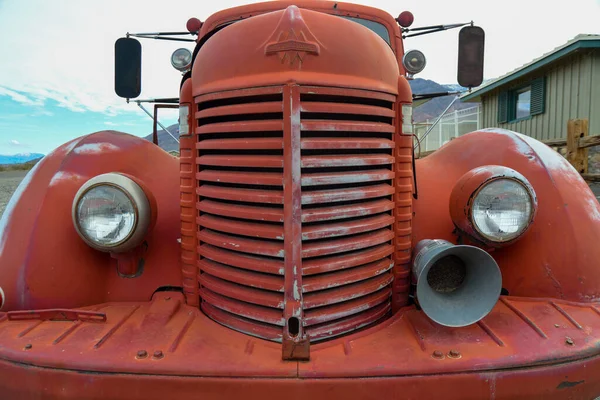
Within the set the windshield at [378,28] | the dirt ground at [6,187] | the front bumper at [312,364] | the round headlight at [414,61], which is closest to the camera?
the front bumper at [312,364]

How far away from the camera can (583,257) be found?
2.22 m

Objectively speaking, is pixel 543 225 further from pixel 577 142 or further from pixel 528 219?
pixel 577 142

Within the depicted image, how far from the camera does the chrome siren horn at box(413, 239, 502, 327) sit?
6.25 feet

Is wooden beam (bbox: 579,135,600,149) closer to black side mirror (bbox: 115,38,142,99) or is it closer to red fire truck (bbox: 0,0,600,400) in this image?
red fire truck (bbox: 0,0,600,400)

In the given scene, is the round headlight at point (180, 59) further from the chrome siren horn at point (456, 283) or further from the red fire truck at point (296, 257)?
the chrome siren horn at point (456, 283)

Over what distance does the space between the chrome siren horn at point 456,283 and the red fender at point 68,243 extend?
4.23ft

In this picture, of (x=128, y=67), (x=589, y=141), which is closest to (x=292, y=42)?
(x=128, y=67)

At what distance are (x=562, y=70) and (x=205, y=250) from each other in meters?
14.7

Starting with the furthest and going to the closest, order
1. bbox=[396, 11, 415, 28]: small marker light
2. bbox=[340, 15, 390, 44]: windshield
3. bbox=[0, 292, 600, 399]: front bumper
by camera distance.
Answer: bbox=[396, 11, 415, 28]: small marker light → bbox=[340, 15, 390, 44]: windshield → bbox=[0, 292, 600, 399]: front bumper

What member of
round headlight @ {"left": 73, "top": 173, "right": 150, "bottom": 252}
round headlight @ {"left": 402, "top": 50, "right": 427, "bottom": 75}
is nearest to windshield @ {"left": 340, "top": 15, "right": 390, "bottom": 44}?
round headlight @ {"left": 402, "top": 50, "right": 427, "bottom": 75}

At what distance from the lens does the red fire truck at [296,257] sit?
1.70 meters

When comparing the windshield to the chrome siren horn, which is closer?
the chrome siren horn

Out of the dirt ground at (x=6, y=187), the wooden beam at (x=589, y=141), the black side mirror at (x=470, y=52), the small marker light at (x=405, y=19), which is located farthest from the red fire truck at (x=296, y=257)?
the wooden beam at (x=589, y=141)

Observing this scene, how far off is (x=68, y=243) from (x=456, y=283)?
1971mm
